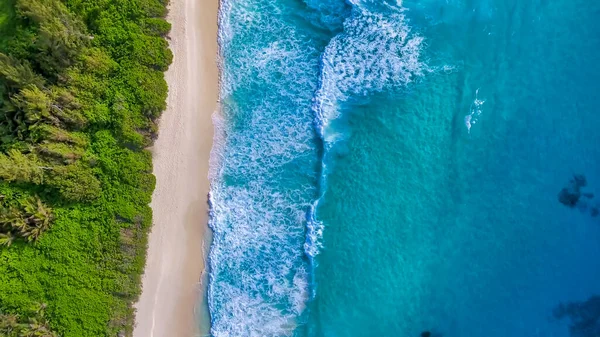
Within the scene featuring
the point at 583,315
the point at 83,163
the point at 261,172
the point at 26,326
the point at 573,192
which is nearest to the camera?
the point at 26,326

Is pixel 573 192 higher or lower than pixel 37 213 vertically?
higher

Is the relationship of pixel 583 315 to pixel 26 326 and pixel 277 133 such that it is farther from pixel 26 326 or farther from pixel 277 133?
pixel 26 326

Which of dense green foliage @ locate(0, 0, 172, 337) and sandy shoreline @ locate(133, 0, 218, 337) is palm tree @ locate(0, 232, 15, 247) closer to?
dense green foliage @ locate(0, 0, 172, 337)

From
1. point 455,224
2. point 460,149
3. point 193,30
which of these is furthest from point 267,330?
point 193,30

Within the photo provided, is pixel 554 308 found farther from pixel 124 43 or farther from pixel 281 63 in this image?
pixel 124 43

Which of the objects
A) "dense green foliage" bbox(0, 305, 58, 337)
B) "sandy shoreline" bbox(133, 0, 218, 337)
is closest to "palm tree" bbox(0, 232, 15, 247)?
"dense green foliage" bbox(0, 305, 58, 337)

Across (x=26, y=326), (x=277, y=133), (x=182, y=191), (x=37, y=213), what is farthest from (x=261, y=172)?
(x=26, y=326)

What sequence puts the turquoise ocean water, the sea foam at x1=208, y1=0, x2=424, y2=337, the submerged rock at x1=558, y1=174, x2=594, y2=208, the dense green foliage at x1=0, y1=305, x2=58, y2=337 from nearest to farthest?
the dense green foliage at x1=0, y1=305, x2=58, y2=337 < the turquoise ocean water < the sea foam at x1=208, y1=0, x2=424, y2=337 < the submerged rock at x1=558, y1=174, x2=594, y2=208
